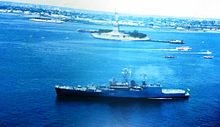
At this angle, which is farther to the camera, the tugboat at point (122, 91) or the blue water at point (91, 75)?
the tugboat at point (122, 91)

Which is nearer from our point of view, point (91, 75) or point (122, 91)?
point (122, 91)

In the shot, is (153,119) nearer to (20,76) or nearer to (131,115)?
(131,115)

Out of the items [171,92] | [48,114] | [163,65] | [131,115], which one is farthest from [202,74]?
[48,114]

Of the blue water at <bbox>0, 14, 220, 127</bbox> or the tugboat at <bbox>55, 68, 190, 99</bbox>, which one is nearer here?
the blue water at <bbox>0, 14, 220, 127</bbox>
